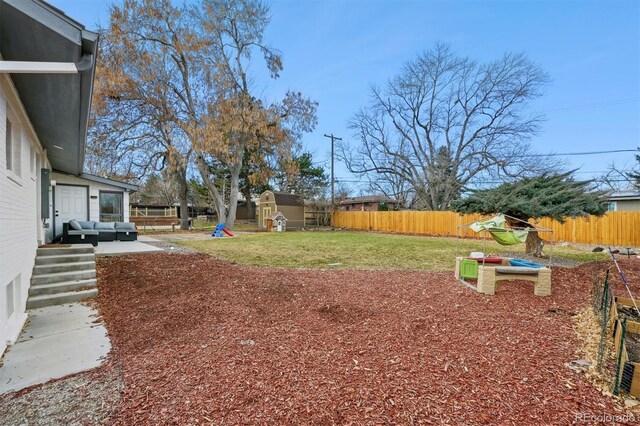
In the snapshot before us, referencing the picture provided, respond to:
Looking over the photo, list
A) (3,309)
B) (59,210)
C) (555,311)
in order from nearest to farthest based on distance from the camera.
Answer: (3,309) < (555,311) < (59,210)

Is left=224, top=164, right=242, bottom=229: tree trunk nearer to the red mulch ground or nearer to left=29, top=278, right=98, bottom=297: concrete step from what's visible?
left=29, top=278, right=98, bottom=297: concrete step

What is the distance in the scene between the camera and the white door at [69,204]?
11.2 meters

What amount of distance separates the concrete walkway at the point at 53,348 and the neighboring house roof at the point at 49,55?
110 inches

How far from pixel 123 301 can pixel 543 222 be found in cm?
1904

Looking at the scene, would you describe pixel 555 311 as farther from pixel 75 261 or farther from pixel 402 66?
pixel 402 66

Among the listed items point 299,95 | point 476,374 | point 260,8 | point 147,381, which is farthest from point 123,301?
point 260,8

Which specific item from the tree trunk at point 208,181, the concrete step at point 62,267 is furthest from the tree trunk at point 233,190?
the concrete step at point 62,267

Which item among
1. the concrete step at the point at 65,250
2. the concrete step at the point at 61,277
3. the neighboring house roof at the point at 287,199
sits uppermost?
the neighboring house roof at the point at 287,199

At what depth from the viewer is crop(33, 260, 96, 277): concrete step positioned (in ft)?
18.5

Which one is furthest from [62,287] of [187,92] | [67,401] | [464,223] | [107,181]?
[464,223]

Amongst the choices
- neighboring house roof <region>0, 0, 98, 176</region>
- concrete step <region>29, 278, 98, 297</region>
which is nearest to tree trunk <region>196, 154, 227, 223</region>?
concrete step <region>29, 278, 98, 297</region>

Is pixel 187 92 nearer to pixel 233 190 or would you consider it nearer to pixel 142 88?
pixel 142 88

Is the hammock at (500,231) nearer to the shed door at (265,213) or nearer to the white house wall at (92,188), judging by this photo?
the white house wall at (92,188)

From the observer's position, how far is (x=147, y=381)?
8.43 ft
